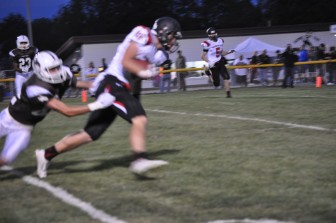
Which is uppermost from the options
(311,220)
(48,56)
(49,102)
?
(48,56)

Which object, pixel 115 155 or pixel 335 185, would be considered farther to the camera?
pixel 115 155

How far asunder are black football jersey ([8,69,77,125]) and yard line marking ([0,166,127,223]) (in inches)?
25.3

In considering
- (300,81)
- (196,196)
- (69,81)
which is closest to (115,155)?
(69,81)

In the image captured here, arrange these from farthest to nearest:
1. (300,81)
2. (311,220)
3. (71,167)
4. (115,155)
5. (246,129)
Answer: (300,81) < (246,129) < (115,155) < (71,167) < (311,220)

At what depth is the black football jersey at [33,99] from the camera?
5.27 m

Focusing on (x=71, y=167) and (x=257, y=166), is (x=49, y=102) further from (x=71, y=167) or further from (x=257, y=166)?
(x=257, y=166)

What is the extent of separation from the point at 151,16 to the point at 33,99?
55619 millimetres

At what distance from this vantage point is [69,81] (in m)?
5.75

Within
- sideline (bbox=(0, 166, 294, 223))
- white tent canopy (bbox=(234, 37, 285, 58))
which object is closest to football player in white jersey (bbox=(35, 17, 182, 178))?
sideline (bbox=(0, 166, 294, 223))

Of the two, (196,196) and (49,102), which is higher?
(49,102)

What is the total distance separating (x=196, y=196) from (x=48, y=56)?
2.18m

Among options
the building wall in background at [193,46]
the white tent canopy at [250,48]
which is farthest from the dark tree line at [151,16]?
the white tent canopy at [250,48]

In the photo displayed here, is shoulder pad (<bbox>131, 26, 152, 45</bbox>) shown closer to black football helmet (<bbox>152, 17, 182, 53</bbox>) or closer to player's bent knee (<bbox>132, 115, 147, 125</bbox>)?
black football helmet (<bbox>152, 17, 182, 53</bbox>)

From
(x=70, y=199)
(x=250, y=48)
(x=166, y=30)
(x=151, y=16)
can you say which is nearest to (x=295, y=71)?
(x=250, y=48)
